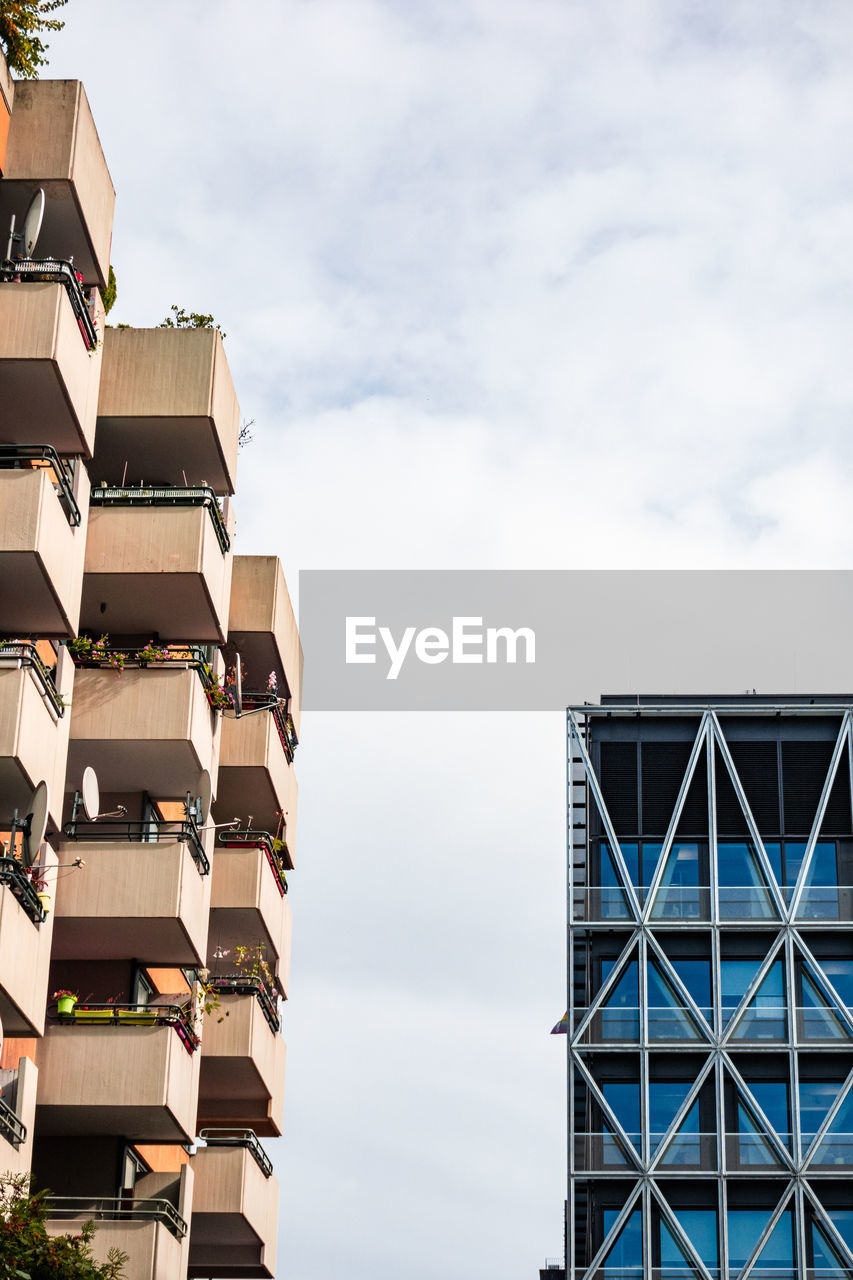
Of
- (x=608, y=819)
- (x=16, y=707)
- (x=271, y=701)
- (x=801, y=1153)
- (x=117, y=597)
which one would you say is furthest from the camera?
(x=608, y=819)

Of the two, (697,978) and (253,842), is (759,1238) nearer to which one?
(697,978)

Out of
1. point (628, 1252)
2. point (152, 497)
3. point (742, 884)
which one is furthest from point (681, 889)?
point (152, 497)

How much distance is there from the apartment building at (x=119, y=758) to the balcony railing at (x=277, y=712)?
75mm

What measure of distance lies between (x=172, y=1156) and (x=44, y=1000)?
22.4ft

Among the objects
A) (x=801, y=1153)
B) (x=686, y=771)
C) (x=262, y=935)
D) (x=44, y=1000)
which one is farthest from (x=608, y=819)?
(x=44, y=1000)

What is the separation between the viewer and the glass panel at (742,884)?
194ft

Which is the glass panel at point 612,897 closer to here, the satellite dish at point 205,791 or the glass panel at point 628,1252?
the glass panel at point 628,1252

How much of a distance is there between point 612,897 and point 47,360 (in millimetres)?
37633

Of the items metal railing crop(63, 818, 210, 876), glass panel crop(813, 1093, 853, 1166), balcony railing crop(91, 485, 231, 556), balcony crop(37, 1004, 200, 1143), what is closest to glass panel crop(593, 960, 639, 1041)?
glass panel crop(813, 1093, 853, 1166)

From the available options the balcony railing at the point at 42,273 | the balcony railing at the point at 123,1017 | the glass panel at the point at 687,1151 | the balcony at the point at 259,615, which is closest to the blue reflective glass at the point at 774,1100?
the glass panel at the point at 687,1151

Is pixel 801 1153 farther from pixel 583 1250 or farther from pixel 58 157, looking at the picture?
pixel 58 157

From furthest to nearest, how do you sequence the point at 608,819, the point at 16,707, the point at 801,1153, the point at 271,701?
the point at 608,819 → the point at 801,1153 → the point at 271,701 → the point at 16,707

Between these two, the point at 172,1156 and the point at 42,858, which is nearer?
the point at 42,858

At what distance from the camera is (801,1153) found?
5609cm
